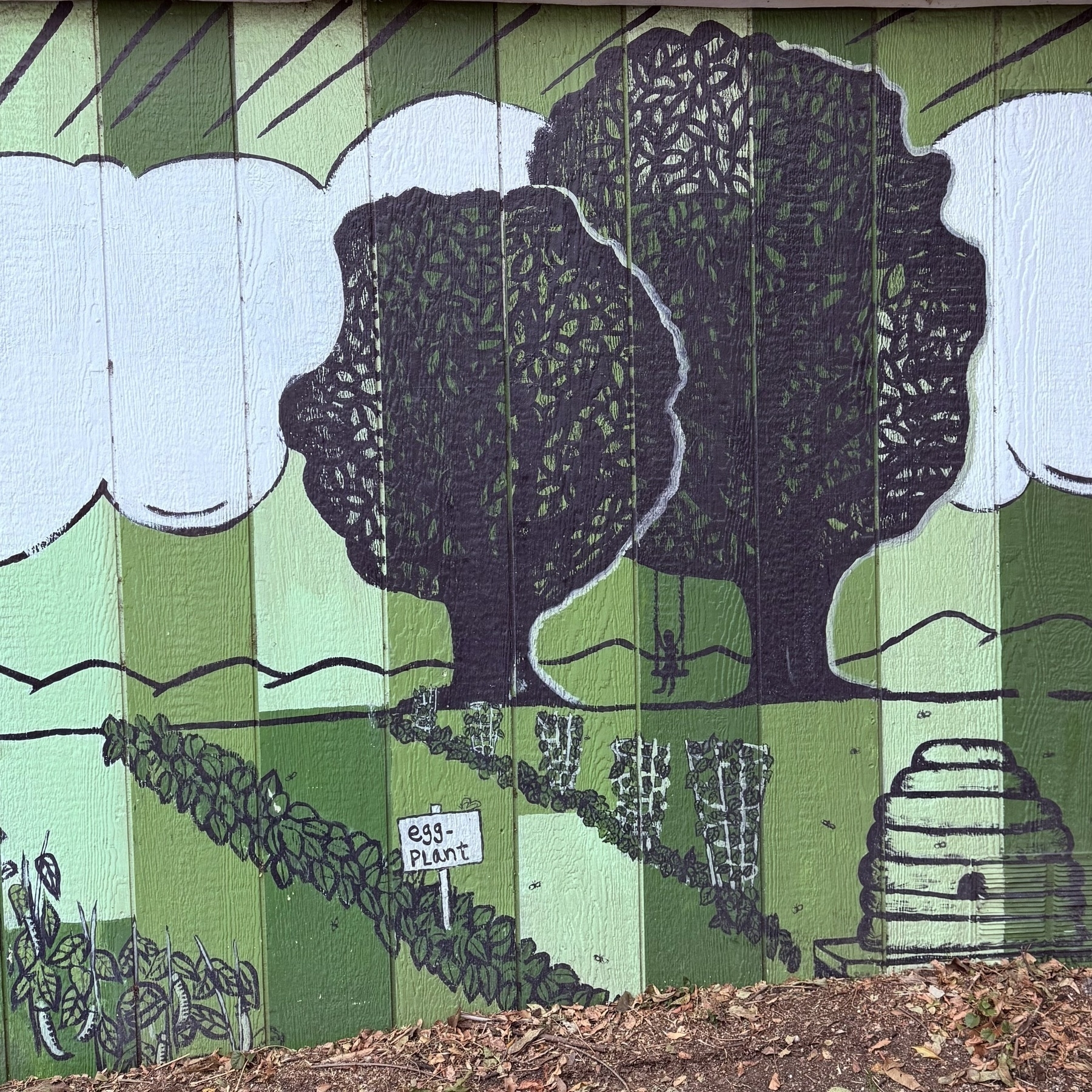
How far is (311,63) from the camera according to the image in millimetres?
1845

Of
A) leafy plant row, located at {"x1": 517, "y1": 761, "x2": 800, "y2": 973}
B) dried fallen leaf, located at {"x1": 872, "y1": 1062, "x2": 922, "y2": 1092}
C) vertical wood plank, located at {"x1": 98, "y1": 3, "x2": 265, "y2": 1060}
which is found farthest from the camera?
leafy plant row, located at {"x1": 517, "y1": 761, "x2": 800, "y2": 973}

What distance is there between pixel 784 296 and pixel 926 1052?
1548 mm

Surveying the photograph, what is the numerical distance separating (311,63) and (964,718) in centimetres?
194

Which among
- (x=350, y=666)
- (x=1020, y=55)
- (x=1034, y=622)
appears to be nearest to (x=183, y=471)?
(x=350, y=666)

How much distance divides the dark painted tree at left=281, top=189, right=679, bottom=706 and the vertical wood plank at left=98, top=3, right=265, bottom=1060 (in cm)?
22

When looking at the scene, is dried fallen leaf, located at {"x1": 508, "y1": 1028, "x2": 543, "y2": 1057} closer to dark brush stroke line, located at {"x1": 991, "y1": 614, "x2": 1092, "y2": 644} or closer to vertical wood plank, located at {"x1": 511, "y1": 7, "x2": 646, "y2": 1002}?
vertical wood plank, located at {"x1": 511, "y1": 7, "x2": 646, "y2": 1002}

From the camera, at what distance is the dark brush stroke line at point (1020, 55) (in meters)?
1.92

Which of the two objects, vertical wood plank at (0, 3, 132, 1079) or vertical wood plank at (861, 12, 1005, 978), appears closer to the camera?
vertical wood plank at (0, 3, 132, 1079)

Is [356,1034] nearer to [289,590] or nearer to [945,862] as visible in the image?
[289,590]

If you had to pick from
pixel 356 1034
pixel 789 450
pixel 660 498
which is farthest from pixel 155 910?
pixel 789 450

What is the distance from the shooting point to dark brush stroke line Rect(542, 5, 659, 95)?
74.2 inches

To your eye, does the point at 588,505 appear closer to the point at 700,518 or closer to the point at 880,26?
the point at 700,518

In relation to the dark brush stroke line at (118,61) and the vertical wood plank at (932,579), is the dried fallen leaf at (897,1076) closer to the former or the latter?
the vertical wood plank at (932,579)

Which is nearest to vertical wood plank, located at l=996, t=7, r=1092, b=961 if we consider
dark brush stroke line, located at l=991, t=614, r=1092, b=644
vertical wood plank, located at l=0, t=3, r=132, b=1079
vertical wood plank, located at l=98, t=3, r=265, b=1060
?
dark brush stroke line, located at l=991, t=614, r=1092, b=644
